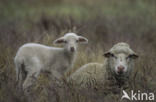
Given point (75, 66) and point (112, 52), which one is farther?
point (75, 66)

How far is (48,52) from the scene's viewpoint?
6129 millimetres

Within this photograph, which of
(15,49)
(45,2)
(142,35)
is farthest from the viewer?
(45,2)

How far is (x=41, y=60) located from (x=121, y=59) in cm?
121

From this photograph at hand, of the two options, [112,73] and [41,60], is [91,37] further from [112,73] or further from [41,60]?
[112,73]

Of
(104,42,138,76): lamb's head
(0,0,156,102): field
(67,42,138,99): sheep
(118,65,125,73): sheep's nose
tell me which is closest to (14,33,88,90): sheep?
(0,0,156,102): field

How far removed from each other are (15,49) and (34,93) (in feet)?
6.17

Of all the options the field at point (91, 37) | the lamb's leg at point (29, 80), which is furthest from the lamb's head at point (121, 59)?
the lamb's leg at point (29, 80)

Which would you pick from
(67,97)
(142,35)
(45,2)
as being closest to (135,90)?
(67,97)

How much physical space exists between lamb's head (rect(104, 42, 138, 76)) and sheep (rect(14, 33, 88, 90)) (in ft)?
2.56

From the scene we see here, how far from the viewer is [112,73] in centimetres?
563

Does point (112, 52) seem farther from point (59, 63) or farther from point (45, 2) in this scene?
point (45, 2)

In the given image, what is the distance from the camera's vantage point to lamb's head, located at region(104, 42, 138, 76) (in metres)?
5.32

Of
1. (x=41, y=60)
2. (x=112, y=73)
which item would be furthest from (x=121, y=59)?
(x=41, y=60)

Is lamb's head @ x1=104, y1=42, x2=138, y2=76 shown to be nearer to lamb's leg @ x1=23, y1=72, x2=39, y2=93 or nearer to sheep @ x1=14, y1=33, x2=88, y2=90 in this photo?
sheep @ x1=14, y1=33, x2=88, y2=90
